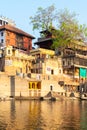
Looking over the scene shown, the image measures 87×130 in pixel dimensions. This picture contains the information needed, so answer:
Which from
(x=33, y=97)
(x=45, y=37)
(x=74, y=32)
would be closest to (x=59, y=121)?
(x=33, y=97)

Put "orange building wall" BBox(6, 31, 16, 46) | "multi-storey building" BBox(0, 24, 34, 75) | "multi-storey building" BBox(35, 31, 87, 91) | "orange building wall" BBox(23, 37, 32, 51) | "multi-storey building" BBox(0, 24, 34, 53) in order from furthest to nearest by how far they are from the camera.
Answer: "orange building wall" BBox(23, 37, 32, 51)
"orange building wall" BBox(6, 31, 16, 46)
"multi-storey building" BBox(0, 24, 34, 53)
"multi-storey building" BBox(35, 31, 87, 91)
"multi-storey building" BBox(0, 24, 34, 75)

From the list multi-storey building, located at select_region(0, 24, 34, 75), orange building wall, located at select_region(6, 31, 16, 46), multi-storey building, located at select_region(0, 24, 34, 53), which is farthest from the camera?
orange building wall, located at select_region(6, 31, 16, 46)

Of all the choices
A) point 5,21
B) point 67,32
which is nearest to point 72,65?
point 67,32

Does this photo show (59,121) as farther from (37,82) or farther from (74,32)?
(74,32)

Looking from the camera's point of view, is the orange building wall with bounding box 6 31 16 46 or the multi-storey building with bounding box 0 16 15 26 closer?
the orange building wall with bounding box 6 31 16 46

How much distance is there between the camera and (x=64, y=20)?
81875 millimetres

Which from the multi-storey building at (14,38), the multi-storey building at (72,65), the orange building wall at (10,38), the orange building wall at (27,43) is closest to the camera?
the multi-storey building at (72,65)

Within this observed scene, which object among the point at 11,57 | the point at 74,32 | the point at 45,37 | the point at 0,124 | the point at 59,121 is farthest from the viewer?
the point at 45,37

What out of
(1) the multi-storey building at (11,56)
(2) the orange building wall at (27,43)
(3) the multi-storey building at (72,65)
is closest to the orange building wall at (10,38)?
(1) the multi-storey building at (11,56)

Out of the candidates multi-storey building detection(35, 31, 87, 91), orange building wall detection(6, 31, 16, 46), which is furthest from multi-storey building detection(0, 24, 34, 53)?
multi-storey building detection(35, 31, 87, 91)

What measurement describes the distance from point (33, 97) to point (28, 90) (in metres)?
1.59

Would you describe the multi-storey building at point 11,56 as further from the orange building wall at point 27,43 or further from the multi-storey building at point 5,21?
the multi-storey building at point 5,21

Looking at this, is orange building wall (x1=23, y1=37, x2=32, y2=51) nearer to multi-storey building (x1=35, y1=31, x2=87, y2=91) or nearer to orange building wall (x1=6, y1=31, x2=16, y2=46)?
orange building wall (x1=6, y1=31, x2=16, y2=46)

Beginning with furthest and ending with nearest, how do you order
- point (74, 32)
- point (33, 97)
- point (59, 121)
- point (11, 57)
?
point (74, 32)
point (11, 57)
point (33, 97)
point (59, 121)
